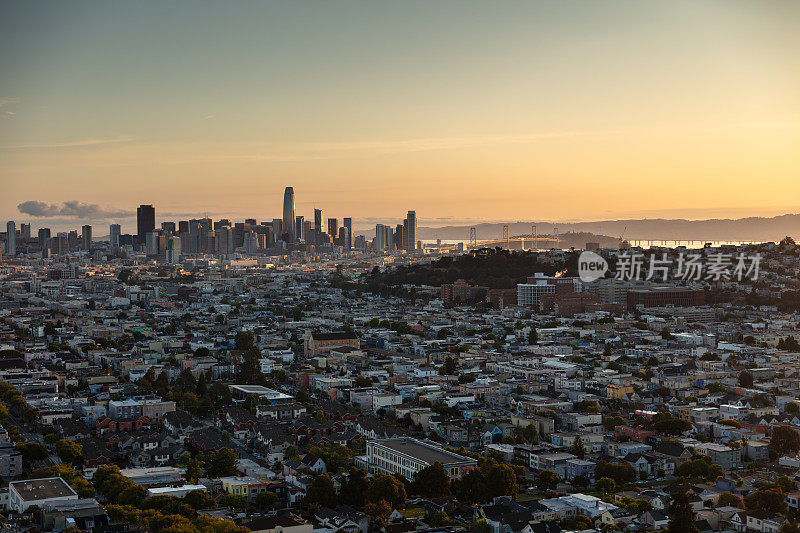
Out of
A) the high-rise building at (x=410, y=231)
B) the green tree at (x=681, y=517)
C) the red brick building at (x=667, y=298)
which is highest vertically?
the high-rise building at (x=410, y=231)

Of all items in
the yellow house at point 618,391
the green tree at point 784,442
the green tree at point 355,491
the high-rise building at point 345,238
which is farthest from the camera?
the high-rise building at point 345,238

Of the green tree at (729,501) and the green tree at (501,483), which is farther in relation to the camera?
the green tree at (501,483)

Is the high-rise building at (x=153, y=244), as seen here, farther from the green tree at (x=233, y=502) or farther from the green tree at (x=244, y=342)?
the green tree at (x=233, y=502)

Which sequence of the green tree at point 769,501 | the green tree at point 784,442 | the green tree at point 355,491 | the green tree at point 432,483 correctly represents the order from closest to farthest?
the green tree at point 769,501 → the green tree at point 355,491 → the green tree at point 432,483 → the green tree at point 784,442

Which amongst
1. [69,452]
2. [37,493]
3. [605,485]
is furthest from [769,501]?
[69,452]

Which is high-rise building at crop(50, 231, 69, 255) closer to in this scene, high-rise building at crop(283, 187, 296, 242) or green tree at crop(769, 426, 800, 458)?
high-rise building at crop(283, 187, 296, 242)

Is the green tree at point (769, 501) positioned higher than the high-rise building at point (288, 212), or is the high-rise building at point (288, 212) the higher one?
the high-rise building at point (288, 212)

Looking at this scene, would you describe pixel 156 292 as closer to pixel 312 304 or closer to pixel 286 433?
pixel 312 304

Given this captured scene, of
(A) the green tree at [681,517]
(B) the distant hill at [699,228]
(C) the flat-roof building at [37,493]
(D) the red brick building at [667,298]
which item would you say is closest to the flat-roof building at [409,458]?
(A) the green tree at [681,517]
